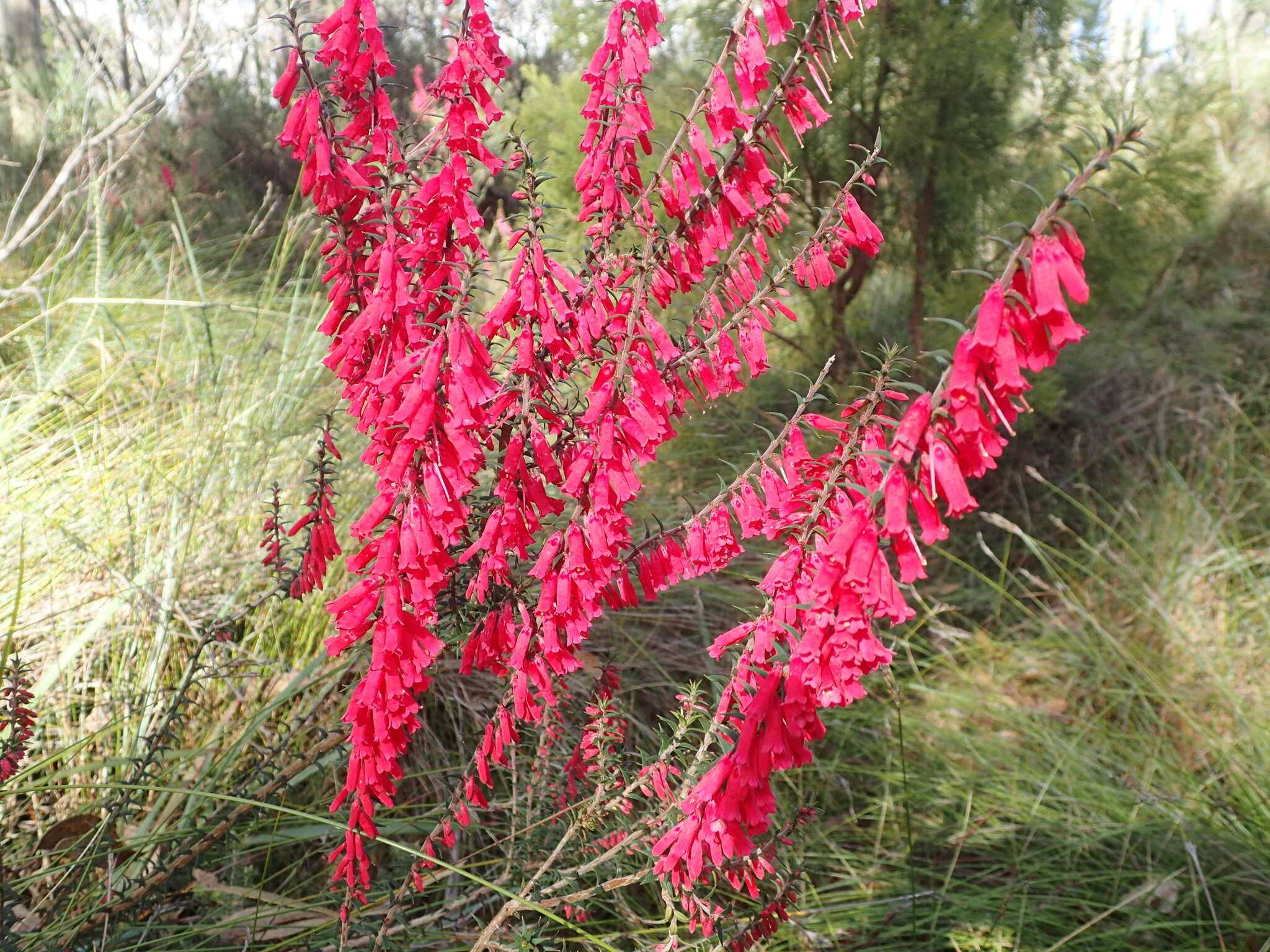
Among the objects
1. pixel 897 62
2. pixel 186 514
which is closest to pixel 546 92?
pixel 897 62

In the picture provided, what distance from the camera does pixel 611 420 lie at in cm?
129

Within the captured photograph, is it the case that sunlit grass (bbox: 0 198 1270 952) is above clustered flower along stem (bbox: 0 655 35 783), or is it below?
below

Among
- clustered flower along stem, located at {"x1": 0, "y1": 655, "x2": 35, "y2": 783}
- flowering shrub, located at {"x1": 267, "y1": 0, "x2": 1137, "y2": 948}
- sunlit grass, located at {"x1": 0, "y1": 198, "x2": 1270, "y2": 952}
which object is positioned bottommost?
sunlit grass, located at {"x1": 0, "y1": 198, "x2": 1270, "y2": 952}

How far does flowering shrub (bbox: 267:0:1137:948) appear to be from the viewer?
993 mm

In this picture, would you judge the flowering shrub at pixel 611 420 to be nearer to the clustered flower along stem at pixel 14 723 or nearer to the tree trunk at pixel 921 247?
the clustered flower along stem at pixel 14 723

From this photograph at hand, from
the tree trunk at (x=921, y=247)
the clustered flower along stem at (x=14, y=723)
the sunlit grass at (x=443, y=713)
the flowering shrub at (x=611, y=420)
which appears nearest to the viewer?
the flowering shrub at (x=611, y=420)

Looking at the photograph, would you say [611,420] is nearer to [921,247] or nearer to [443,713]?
[443,713]

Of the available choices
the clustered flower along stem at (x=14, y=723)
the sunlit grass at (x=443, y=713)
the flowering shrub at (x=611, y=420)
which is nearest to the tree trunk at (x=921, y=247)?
the sunlit grass at (x=443, y=713)

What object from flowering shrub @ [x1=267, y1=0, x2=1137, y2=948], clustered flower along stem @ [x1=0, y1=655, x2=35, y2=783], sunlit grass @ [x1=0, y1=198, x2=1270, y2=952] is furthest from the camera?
sunlit grass @ [x1=0, y1=198, x2=1270, y2=952]

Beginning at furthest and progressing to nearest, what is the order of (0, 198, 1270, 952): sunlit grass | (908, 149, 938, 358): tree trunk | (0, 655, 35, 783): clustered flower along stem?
1. (908, 149, 938, 358): tree trunk
2. (0, 198, 1270, 952): sunlit grass
3. (0, 655, 35, 783): clustered flower along stem

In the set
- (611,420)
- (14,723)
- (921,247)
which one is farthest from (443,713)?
(921,247)

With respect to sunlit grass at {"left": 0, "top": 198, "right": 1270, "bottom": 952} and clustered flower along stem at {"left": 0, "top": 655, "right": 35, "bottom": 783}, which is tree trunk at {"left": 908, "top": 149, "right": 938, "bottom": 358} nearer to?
sunlit grass at {"left": 0, "top": 198, "right": 1270, "bottom": 952}

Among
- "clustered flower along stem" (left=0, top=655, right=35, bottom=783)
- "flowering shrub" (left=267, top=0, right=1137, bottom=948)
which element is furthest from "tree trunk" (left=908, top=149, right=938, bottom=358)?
"clustered flower along stem" (left=0, top=655, right=35, bottom=783)

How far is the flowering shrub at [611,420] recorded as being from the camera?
99 centimetres
